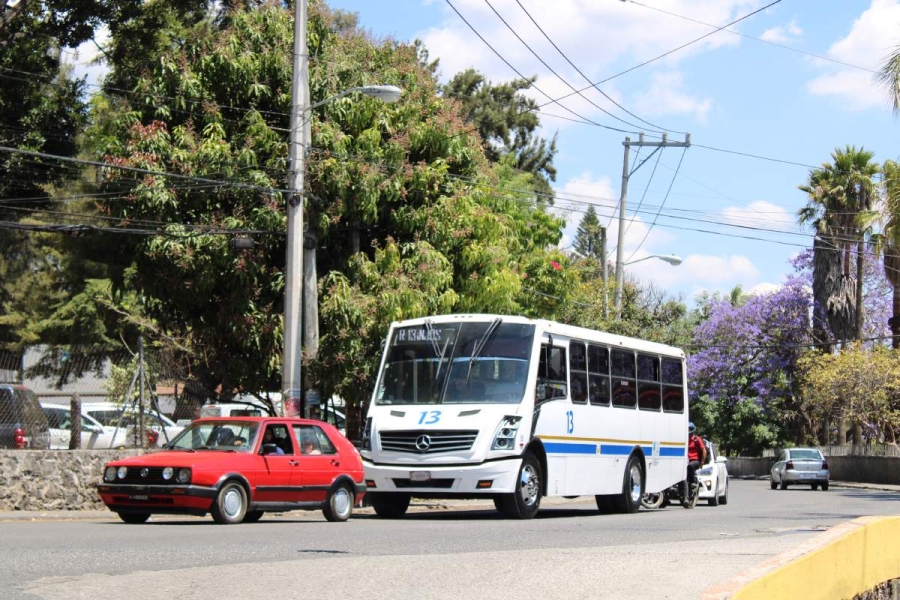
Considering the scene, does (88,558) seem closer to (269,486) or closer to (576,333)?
(269,486)

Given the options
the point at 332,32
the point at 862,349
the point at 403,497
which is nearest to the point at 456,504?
the point at 403,497

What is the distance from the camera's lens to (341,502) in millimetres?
17703

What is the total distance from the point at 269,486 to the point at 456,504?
8.35m

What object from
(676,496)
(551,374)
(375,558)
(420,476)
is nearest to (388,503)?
(420,476)

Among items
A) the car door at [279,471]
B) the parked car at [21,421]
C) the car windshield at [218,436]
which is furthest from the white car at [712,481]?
the parked car at [21,421]

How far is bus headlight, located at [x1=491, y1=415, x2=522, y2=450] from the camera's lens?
1752cm

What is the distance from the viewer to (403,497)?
1867cm

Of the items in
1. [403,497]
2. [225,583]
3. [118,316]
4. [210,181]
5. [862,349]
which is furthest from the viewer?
[862,349]

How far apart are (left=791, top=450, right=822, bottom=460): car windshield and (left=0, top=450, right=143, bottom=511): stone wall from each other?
2804 cm

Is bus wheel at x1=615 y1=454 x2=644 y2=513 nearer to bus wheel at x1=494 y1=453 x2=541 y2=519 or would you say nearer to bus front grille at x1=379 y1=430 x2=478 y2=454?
bus wheel at x1=494 y1=453 x2=541 y2=519

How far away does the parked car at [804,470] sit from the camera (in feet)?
134

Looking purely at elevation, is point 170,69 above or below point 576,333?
above

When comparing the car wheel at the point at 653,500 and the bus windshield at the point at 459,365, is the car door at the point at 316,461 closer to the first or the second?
the bus windshield at the point at 459,365

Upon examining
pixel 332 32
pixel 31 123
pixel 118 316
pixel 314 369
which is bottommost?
pixel 314 369
